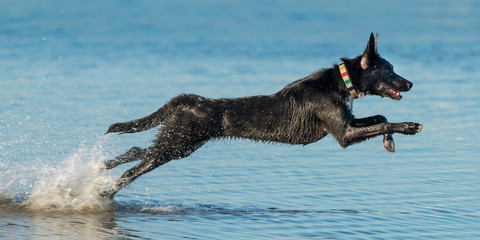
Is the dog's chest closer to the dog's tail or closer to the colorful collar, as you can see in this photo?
the colorful collar

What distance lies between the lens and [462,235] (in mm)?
8289

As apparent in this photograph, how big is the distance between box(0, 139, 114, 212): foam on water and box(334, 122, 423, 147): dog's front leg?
2.46 m

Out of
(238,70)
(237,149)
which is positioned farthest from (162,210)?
(238,70)

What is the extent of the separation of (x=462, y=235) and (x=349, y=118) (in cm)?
153

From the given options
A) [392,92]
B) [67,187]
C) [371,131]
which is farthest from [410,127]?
[67,187]

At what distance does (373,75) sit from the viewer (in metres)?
8.80

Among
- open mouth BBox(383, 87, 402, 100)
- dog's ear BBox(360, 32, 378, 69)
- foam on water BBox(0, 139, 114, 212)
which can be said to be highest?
dog's ear BBox(360, 32, 378, 69)

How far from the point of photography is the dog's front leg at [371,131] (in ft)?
27.4

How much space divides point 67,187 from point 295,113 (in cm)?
253

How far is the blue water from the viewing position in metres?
8.62

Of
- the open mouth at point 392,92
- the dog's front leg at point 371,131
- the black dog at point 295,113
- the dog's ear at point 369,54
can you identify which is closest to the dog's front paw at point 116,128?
the black dog at point 295,113

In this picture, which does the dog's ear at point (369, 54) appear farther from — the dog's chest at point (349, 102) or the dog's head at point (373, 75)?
the dog's chest at point (349, 102)

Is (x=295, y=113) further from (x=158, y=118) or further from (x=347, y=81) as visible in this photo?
(x=158, y=118)

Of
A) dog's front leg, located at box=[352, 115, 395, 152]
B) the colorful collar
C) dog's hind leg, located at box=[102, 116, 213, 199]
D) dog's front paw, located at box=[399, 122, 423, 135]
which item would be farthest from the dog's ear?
dog's hind leg, located at box=[102, 116, 213, 199]
